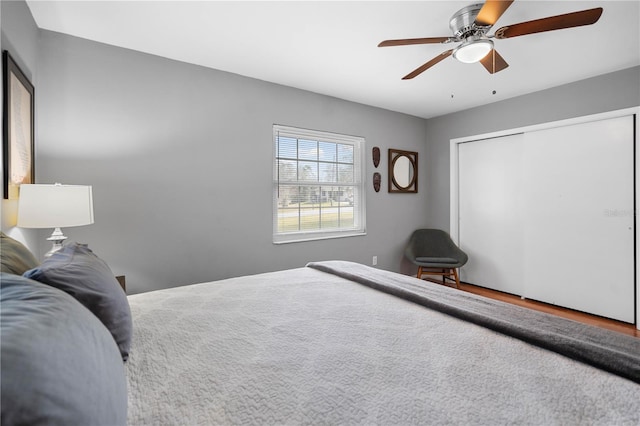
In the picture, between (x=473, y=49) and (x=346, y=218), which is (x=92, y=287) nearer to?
(x=473, y=49)

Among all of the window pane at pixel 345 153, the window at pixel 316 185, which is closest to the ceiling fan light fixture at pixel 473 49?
the window at pixel 316 185

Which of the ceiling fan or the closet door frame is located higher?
the ceiling fan

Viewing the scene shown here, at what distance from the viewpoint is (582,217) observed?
10.7 feet

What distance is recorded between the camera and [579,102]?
323cm

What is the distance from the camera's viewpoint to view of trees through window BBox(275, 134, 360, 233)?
3.47m

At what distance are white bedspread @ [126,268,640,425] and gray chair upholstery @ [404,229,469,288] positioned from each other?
2649 mm

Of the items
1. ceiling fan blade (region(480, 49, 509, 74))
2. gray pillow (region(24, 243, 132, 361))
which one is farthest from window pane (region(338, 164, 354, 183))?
gray pillow (region(24, 243, 132, 361))

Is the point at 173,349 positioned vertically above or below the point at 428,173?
below

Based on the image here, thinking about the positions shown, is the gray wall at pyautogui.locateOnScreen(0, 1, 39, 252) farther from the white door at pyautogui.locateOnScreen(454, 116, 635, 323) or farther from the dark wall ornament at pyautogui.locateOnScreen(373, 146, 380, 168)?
the white door at pyautogui.locateOnScreen(454, 116, 635, 323)

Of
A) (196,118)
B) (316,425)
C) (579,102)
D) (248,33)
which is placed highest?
(248,33)

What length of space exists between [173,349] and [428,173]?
4307 millimetres

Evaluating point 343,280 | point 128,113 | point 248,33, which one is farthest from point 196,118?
point 343,280

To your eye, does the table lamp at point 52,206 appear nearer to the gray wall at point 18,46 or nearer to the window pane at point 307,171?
the gray wall at point 18,46

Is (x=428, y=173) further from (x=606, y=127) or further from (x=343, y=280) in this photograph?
(x=343, y=280)
